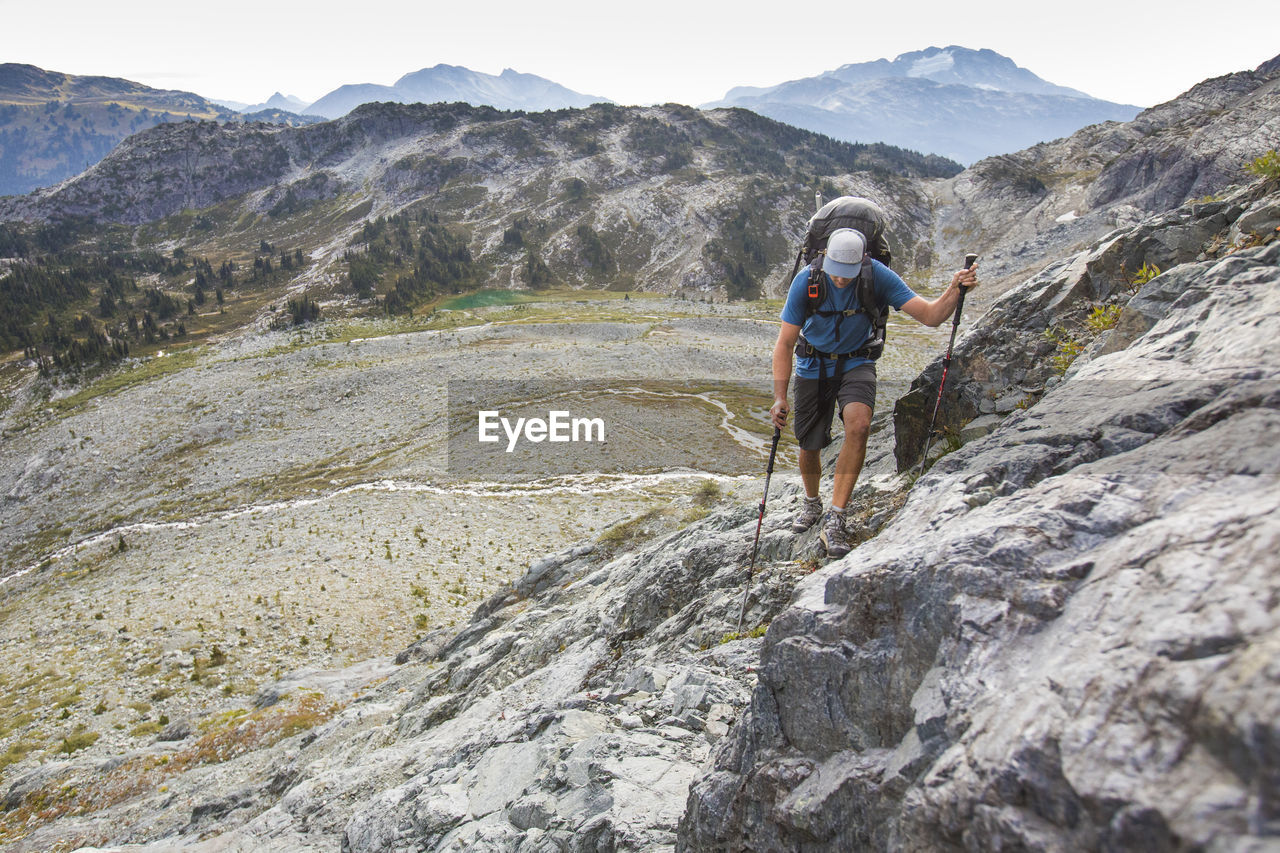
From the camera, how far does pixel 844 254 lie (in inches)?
275

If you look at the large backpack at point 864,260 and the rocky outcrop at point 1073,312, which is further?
the large backpack at point 864,260

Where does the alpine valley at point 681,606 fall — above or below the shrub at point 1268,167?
below

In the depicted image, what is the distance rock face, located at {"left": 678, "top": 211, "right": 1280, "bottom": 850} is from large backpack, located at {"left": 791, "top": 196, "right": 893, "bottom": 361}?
2.19m

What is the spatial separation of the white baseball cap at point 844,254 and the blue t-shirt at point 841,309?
26 centimetres

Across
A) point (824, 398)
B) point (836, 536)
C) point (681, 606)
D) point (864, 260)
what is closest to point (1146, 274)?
point (864, 260)

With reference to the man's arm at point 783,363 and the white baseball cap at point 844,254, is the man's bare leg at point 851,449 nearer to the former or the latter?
the man's arm at point 783,363

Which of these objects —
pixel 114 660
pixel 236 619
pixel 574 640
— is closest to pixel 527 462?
pixel 236 619

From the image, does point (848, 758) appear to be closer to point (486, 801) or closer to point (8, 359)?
point (486, 801)

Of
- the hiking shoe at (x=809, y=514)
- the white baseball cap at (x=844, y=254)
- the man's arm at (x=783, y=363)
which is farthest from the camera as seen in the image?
the hiking shoe at (x=809, y=514)
